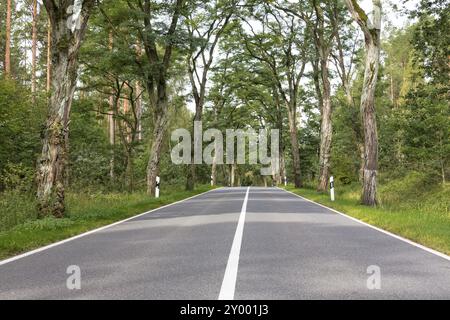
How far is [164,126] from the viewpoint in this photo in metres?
24.2

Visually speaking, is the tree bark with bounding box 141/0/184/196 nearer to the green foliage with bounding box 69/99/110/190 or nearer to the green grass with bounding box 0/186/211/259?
the green grass with bounding box 0/186/211/259

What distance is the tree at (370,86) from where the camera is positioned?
15.8 metres

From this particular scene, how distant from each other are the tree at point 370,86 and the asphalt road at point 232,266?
599 centimetres

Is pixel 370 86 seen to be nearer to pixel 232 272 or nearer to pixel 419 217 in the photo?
pixel 419 217

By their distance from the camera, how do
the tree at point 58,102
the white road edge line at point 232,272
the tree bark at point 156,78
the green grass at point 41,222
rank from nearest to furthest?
the white road edge line at point 232,272 → the green grass at point 41,222 → the tree at point 58,102 → the tree bark at point 156,78

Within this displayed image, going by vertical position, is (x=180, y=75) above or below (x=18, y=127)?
above

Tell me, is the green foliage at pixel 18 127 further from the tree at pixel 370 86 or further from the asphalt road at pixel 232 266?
the tree at pixel 370 86

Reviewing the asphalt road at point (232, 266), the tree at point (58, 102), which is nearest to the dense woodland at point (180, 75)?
the tree at point (58, 102)

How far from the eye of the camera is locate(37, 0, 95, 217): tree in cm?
1202

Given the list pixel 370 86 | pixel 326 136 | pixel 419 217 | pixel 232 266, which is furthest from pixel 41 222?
pixel 326 136

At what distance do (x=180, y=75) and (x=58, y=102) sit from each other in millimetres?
21761

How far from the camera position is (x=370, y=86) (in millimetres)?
16422
